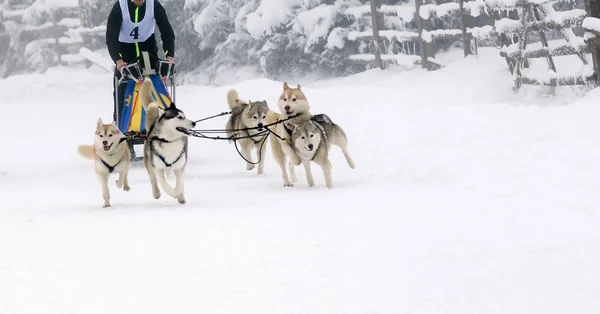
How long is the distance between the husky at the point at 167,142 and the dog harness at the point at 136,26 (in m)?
2.43

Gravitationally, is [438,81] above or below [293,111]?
below

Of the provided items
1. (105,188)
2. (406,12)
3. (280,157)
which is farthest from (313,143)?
(406,12)

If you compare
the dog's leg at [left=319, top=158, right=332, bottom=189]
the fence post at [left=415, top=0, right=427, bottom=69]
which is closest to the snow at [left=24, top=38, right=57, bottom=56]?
the fence post at [left=415, top=0, right=427, bottom=69]

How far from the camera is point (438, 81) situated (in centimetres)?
1592

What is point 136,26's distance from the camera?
9.36 meters

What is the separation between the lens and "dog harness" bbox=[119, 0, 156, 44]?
9.29 m

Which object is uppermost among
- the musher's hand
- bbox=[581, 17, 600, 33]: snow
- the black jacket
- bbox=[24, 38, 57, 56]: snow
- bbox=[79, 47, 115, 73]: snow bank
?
the black jacket

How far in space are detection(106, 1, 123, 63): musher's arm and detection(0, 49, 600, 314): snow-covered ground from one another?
1400mm

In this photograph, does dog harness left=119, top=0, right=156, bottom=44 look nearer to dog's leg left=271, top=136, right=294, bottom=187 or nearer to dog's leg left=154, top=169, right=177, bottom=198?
dog's leg left=271, top=136, right=294, bottom=187

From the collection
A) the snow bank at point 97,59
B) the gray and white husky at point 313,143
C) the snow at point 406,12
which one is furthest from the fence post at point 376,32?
the snow bank at point 97,59

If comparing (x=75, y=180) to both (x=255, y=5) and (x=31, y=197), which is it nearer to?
(x=31, y=197)

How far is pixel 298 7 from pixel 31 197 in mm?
13965

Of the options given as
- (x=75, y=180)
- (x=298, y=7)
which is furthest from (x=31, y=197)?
(x=298, y=7)

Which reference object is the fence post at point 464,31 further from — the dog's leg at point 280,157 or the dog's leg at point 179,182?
the dog's leg at point 179,182
